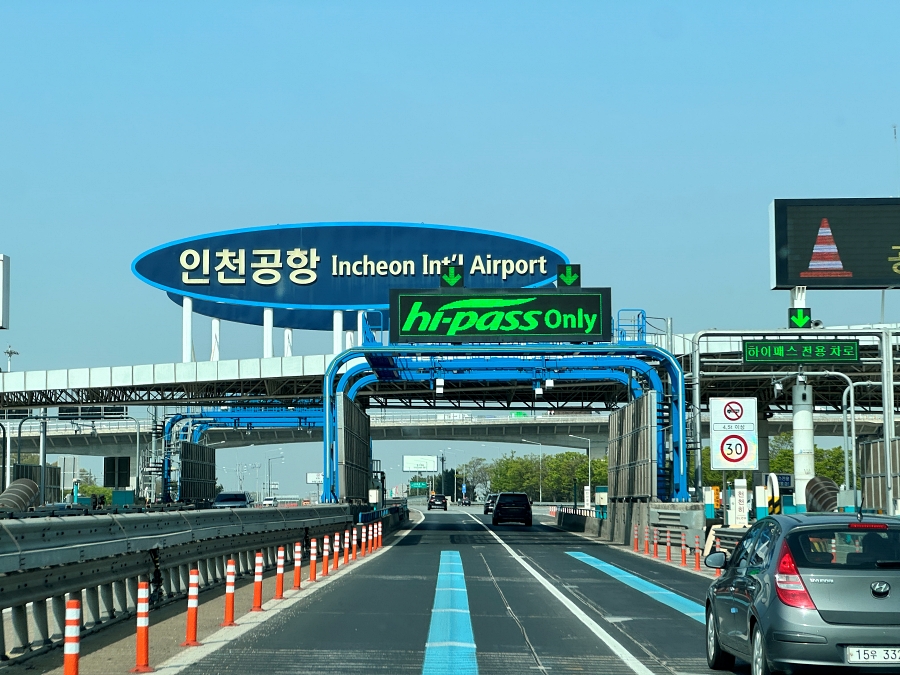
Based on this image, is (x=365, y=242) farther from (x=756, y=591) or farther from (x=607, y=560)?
(x=756, y=591)

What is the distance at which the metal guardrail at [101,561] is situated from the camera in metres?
11.2

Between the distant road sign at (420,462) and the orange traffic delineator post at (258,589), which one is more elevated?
the orange traffic delineator post at (258,589)

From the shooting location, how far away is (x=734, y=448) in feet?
112

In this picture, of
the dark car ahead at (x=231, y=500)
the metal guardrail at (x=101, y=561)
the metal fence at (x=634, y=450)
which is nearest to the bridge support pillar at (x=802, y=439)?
the metal fence at (x=634, y=450)

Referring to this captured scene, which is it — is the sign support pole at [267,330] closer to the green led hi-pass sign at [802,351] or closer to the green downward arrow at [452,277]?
the green downward arrow at [452,277]

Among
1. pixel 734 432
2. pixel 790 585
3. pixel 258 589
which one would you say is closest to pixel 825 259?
pixel 734 432

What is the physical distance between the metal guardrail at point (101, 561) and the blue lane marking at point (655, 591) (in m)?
6.91

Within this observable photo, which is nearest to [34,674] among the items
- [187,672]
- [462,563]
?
[187,672]

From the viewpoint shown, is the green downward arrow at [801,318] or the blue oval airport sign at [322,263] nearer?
the green downward arrow at [801,318]

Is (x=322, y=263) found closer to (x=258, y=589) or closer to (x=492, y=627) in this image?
(x=258, y=589)

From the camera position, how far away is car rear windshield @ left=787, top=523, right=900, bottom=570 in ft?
29.7

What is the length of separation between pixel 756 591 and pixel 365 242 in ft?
162

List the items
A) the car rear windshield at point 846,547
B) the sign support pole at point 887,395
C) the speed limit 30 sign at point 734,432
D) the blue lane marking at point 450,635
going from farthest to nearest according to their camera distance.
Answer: the speed limit 30 sign at point 734,432 → the sign support pole at point 887,395 → the blue lane marking at point 450,635 → the car rear windshield at point 846,547

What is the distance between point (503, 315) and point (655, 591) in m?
19.1
